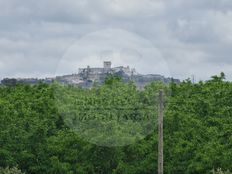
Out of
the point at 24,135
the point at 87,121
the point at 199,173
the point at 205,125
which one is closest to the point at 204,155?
the point at 199,173

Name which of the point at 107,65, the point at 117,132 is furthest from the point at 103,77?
the point at 117,132

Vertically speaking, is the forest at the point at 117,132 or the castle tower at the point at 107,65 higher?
the castle tower at the point at 107,65

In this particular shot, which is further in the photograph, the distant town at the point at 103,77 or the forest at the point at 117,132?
the distant town at the point at 103,77

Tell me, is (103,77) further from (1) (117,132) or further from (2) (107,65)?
(1) (117,132)

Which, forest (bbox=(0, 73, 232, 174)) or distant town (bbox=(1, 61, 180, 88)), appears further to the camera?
distant town (bbox=(1, 61, 180, 88))

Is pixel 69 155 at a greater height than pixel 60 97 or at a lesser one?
lesser

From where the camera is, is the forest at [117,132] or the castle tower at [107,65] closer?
the forest at [117,132]

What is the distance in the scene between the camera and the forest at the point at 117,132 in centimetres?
3828

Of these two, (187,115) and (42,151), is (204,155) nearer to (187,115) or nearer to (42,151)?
(187,115)

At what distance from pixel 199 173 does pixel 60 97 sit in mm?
13191

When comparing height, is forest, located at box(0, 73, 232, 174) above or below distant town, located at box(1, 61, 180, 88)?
below

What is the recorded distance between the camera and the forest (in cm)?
3828

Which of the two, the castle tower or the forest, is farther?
the castle tower

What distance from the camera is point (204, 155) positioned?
36750 millimetres
